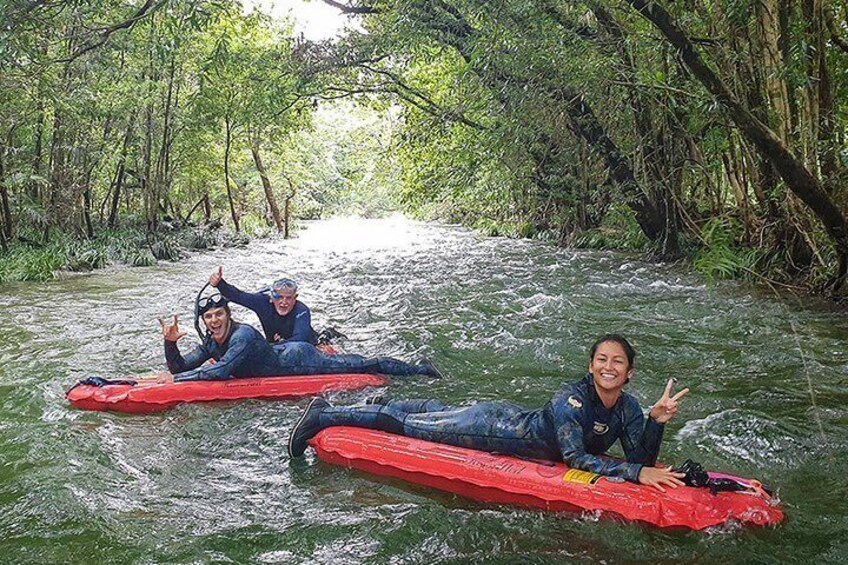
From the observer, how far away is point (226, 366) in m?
5.68

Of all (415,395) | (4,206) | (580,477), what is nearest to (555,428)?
(580,477)

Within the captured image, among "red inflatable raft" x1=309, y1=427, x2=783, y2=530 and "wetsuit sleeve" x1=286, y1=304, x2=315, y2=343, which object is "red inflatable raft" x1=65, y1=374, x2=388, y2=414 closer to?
"wetsuit sleeve" x1=286, y1=304, x2=315, y2=343

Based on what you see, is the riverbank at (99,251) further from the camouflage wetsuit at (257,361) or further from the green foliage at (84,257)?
the camouflage wetsuit at (257,361)

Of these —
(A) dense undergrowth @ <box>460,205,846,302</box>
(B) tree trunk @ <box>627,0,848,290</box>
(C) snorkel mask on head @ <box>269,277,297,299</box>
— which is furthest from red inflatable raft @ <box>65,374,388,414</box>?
(A) dense undergrowth @ <box>460,205,846,302</box>

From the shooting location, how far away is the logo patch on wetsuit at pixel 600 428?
151 inches

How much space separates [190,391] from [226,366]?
0.33 metres

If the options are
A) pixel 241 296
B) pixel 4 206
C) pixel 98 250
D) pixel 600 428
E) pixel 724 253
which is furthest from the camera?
pixel 98 250

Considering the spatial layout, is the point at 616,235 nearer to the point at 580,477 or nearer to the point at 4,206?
the point at 4,206

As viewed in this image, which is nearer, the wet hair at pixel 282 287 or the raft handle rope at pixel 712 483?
the raft handle rope at pixel 712 483

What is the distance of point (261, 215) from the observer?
34.2m

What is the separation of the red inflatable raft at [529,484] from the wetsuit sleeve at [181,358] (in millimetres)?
1936

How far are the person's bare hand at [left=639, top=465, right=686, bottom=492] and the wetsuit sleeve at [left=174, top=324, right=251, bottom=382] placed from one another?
3421 millimetres

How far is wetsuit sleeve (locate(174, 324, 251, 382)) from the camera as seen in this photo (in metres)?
5.68

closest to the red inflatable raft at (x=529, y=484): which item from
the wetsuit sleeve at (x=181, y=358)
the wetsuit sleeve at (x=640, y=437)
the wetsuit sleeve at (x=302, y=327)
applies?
the wetsuit sleeve at (x=640, y=437)
